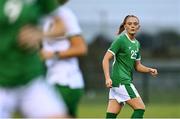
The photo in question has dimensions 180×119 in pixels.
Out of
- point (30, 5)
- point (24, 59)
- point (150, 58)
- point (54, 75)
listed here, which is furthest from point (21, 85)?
point (150, 58)

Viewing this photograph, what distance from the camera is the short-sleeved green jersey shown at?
38.8 feet

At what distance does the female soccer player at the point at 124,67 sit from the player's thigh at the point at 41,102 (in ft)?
15.9

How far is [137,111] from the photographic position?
470 inches

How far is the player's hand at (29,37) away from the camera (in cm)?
668

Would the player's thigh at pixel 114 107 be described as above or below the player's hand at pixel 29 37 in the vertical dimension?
below

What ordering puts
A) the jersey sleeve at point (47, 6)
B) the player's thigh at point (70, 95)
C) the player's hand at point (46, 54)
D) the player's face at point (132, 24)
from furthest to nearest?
1. the player's face at point (132, 24)
2. the player's thigh at point (70, 95)
3. the player's hand at point (46, 54)
4. the jersey sleeve at point (47, 6)

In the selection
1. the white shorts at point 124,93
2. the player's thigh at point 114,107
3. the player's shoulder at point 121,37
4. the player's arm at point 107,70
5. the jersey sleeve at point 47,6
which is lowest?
the player's thigh at point 114,107

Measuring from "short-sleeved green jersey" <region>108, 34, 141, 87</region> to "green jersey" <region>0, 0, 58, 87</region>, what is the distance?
192 inches

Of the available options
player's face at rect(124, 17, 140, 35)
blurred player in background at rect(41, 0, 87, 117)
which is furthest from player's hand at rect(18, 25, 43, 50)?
player's face at rect(124, 17, 140, 35)

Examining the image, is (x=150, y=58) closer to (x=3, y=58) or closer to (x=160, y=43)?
(x=160, y=43)

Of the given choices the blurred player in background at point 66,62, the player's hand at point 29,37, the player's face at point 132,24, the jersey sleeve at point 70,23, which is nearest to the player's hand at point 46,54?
the blurred player in background at point 66,62

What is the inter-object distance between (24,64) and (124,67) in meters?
5.10

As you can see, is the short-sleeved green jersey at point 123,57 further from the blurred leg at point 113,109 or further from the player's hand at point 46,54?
the player's hand at point 46,54

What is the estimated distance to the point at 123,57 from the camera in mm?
11859
